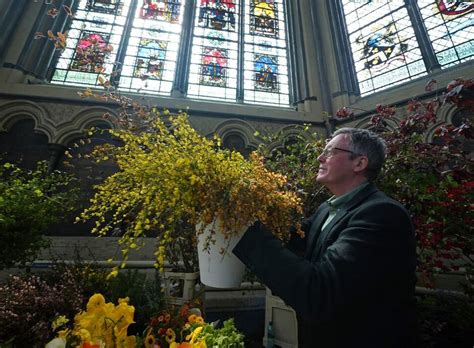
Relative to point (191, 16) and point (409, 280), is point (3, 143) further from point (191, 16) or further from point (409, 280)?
point (409, 280)

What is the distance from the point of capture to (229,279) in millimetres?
767

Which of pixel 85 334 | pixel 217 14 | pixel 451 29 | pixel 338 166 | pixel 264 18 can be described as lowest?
pixel 85 334

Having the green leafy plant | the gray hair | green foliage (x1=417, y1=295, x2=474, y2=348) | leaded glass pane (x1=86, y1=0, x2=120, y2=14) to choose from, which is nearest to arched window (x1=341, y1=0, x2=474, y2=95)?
the green leafy plant

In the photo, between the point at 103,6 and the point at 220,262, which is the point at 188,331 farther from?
the point at 103,6

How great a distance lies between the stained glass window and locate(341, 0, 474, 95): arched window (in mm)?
1691

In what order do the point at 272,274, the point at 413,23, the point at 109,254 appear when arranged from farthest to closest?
the point at 413,23 → the point at 109,254 → the point at 272,274

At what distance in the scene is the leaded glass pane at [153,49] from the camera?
16.3 ft

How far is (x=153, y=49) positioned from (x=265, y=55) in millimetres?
2619

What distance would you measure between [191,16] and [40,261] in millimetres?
5696

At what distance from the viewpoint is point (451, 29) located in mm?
4406

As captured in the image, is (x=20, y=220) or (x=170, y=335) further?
(x=20, y=220)

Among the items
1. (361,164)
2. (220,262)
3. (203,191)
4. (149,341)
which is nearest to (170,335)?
(149,341)

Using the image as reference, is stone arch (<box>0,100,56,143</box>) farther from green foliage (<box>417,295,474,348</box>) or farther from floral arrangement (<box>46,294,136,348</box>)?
green foliage (<box>417,295,474,348</box>)

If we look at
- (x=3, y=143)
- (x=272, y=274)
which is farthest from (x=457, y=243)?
(x=3, y=143)
